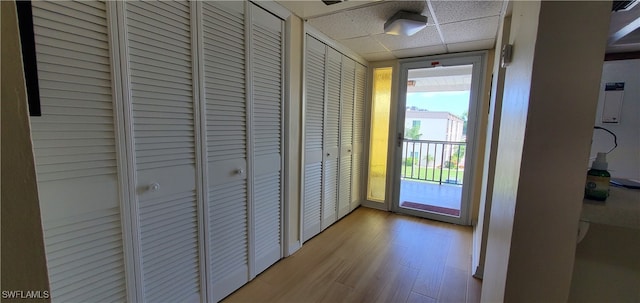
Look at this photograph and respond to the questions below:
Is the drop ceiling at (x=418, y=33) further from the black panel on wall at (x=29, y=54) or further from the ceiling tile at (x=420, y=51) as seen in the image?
the black panel on wall at (x=29, y=54)

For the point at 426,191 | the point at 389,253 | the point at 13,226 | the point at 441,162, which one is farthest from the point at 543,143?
the point at 441,162

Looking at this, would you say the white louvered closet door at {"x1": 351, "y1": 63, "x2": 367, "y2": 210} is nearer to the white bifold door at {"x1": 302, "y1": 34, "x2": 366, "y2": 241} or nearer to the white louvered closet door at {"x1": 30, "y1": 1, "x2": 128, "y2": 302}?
the white bifold door at {"x1": 302, "y1": 34, "x2": 366, "y2": 241}

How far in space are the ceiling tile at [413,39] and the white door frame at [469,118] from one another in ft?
1.45

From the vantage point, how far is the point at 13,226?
0.46 m

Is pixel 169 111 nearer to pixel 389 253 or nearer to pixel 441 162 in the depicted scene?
pixel 389 253

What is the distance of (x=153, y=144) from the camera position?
127 centimetres

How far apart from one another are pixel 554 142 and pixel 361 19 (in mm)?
1827

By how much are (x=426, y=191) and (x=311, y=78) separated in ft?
10.1

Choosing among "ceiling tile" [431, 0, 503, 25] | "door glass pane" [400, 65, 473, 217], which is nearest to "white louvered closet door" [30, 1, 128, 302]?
"ceiling tile" [431, 0, 503, 25]

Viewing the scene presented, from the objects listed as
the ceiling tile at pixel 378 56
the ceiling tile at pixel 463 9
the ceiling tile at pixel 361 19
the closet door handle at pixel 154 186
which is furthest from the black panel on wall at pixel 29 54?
the ceiling tile at pixel 378 56

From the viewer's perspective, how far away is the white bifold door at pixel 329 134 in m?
2.46

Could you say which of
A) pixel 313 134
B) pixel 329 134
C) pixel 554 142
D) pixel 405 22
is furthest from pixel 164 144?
pixel 405 22

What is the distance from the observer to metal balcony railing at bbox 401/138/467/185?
15.3ft

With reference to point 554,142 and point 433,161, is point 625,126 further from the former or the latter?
point 433,161
